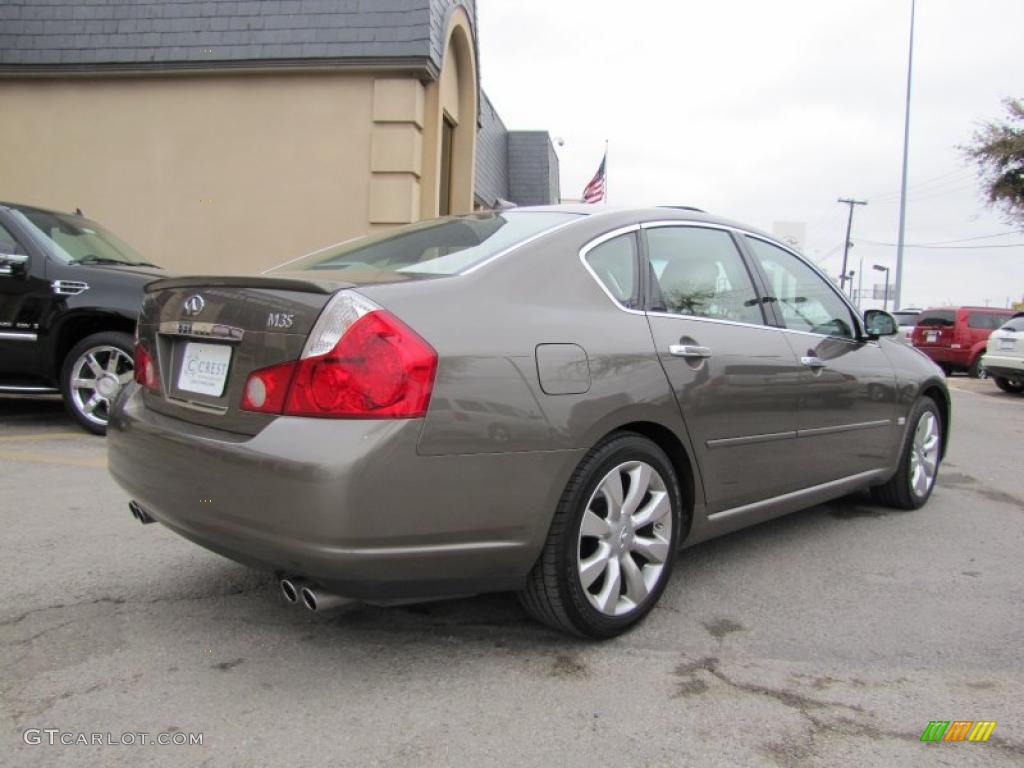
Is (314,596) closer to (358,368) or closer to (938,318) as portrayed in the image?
(358,368)

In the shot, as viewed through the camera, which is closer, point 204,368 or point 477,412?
point 477,412

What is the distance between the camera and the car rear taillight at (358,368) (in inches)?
91.3

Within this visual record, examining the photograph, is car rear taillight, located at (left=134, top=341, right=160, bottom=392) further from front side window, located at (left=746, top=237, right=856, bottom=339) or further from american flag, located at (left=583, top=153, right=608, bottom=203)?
american flag, located at (left=583, top=153, right=608, bottom=203)

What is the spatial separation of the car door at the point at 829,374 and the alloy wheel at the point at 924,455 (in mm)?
413

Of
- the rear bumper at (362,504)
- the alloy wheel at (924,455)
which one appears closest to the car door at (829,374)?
the alloy wheel at (924,455)

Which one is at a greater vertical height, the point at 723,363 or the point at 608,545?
the point at 723,363

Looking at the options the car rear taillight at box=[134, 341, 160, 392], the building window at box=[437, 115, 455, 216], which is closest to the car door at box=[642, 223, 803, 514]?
the car rear taillight at box=[134, 341, 160, 392]

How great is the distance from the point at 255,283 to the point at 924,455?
4.17 m

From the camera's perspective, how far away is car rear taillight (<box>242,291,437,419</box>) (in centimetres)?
232

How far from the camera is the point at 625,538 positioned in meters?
2.89

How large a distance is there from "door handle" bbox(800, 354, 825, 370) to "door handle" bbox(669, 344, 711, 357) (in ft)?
2.58

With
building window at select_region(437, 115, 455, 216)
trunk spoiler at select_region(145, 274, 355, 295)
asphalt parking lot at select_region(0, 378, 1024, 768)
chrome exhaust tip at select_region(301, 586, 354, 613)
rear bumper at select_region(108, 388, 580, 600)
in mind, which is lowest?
asphalt parking lot at select_region(0, 378, 1024, 768)

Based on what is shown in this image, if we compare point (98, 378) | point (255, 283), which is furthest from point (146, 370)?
point (98, 378)

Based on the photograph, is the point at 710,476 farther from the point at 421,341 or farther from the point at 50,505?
the point at 50,505
